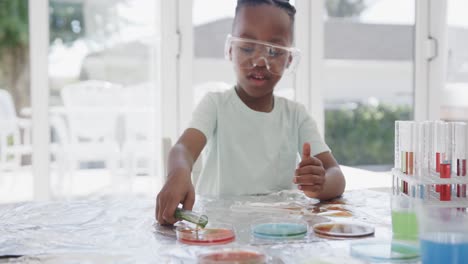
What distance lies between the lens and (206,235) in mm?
741

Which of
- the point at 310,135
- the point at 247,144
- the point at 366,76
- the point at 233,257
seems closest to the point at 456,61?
the point at 366,76

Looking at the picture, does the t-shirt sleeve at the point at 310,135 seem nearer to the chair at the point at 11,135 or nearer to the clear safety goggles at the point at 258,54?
the clear safety goggles at the point at 258,54

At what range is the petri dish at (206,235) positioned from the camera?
2.35ft

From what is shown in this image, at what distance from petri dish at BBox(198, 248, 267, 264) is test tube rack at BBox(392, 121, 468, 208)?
0.37 meters

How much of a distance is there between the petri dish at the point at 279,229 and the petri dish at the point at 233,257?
0.11 metres

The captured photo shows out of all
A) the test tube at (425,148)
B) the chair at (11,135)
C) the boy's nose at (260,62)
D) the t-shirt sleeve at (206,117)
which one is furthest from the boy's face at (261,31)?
the chair at (11,135)

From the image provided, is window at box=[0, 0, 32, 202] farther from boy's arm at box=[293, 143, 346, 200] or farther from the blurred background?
boy's arm at box=[293, 143, 346, 200]

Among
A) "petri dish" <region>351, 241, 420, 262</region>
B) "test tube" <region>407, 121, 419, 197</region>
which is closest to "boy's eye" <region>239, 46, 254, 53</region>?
"test tube" <region>407, 121, 419, 197</region>

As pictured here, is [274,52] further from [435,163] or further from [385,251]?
[385,251]

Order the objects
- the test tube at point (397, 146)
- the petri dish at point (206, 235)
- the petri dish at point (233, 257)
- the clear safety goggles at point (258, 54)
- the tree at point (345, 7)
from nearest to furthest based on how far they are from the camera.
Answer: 1. the petri dish at point (233, 257)
2. the petri dish at point (206, 235)
3. the test tube at point (397, 146)
4. the clear safety goggles at point (258, 54)
5. the tree at point (345, 7)

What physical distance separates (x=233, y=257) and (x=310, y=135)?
0.86m

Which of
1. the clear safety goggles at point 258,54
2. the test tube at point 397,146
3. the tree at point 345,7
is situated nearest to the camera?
the test tube at point 397,146

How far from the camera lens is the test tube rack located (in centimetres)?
87

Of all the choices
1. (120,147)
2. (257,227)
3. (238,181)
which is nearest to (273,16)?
(238,181)
